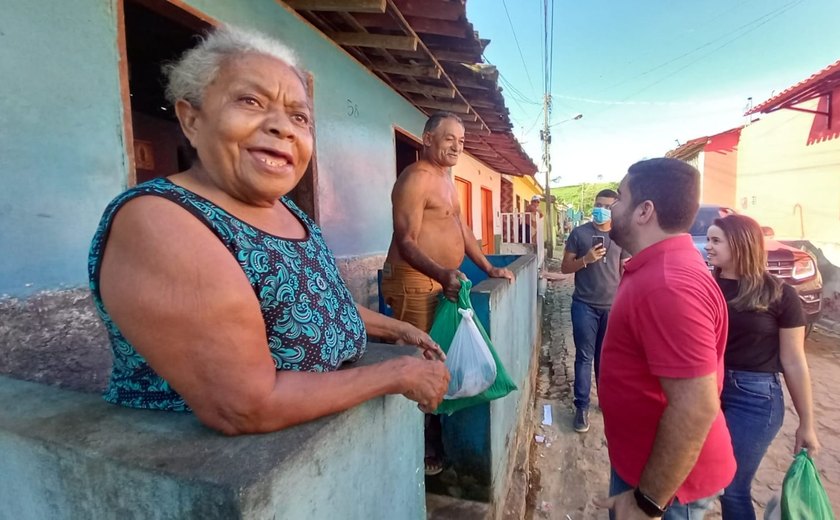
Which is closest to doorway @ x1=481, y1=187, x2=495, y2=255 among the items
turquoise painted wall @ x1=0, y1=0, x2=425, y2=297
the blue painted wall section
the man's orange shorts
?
the blue painted wall section

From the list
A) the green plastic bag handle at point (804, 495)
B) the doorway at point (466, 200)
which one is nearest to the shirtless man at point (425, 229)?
the green plastic bag handle at point (804, 495)

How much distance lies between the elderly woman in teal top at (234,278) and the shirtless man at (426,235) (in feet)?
3.98

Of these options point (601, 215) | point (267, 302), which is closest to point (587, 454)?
point (601, 215)

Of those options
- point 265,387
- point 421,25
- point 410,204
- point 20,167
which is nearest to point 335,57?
point 421,25

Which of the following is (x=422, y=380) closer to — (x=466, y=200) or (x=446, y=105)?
(x=446, y=105)

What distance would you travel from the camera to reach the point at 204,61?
977 mm

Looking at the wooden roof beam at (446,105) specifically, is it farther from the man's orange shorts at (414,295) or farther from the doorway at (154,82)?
the man's orange shorts at (414,295)

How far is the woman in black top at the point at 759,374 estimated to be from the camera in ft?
6.70

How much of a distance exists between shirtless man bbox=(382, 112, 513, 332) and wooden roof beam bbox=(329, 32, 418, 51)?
1.08 m

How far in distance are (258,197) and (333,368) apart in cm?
46

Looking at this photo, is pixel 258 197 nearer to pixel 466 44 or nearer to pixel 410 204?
pixel 410 204

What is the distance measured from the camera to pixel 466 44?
139 inches

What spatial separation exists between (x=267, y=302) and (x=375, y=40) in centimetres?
328

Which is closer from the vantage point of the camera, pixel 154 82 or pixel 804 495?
pixel 804 495
